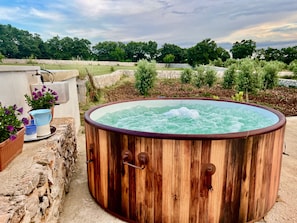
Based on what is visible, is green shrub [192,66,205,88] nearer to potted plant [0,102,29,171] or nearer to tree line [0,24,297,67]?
potted plant [0,102,29,171]

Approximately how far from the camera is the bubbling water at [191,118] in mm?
3494

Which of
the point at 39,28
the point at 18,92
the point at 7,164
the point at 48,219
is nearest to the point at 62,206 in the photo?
the point at 48,219

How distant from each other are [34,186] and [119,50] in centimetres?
4281

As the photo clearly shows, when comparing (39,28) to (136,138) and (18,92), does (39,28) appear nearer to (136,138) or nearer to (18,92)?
(18,92)

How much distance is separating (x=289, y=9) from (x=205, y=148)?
27.7 ft

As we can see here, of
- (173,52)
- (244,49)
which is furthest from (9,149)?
(173,52)

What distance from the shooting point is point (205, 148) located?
2.01 m

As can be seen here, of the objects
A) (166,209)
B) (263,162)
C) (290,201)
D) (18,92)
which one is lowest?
(290,201)

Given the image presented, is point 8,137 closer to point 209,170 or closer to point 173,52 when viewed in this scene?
point 209,170

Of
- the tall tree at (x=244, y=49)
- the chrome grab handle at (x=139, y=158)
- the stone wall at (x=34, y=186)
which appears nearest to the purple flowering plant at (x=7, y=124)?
the stone wall at (x=34, y=186)

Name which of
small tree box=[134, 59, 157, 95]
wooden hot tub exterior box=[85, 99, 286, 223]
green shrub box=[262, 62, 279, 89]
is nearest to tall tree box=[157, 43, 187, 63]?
green shrub box=[262, 62, 279, 89]

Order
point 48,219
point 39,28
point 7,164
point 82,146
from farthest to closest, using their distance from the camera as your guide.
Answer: point 39,28
point 82,146
point 48,219
point 7,164

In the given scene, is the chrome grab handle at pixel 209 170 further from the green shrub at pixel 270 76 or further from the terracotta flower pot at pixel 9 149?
the green shrub at pixel 270 76

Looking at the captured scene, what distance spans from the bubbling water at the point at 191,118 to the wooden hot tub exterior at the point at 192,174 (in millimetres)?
1092
